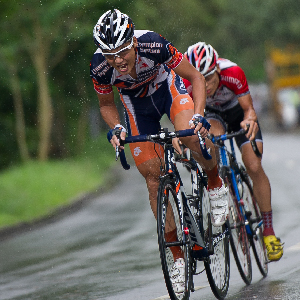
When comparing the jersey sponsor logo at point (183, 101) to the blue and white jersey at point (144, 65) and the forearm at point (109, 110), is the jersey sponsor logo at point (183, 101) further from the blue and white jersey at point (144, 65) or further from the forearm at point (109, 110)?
the forearm at point (109, 110)

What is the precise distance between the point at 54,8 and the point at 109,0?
1.70 m

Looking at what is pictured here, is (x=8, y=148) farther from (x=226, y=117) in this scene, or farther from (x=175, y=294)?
(x=175, y=294)

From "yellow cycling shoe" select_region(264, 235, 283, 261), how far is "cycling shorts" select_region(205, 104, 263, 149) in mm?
920

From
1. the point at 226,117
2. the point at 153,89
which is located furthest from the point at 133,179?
the point at 153,89

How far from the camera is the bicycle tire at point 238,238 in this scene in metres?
6.03

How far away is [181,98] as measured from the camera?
5398mm

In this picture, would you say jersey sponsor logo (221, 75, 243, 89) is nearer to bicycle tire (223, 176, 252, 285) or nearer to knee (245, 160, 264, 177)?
knee (245, 160, 264, 177)

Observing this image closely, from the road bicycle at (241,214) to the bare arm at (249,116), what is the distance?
0.07 meters

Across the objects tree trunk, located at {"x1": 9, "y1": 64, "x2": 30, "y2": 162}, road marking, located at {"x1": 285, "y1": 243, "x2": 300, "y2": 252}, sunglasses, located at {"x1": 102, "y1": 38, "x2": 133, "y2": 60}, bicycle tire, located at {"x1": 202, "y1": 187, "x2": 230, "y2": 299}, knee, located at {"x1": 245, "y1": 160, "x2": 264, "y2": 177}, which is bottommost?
bicycle tire, located at {"x1": 202, "y1": 187, "x2": 230, "y2": 299}

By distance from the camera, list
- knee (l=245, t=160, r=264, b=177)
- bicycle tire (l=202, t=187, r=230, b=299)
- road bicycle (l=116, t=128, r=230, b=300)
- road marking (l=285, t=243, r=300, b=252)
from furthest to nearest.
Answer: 1. road marking (l=285, t=243, r=300, b=252)
2. knee (l=245, t=160, r=264, b=177)
3. bicycle tire (l=202, t=187, r=230, b=299)
4. road bicycle (l=116, t=128, r=230, b=300)

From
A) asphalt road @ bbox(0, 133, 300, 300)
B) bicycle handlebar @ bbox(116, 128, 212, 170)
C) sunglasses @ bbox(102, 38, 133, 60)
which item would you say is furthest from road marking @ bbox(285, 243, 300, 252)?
sunglasses @ bbox(102, 38, 133, 60)

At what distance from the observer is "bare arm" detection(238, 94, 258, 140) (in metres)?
6.06

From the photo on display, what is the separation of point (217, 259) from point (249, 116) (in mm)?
1350

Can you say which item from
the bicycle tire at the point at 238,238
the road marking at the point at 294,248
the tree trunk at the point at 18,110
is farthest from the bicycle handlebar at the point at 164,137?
the tree trunk at the point at 18,110
